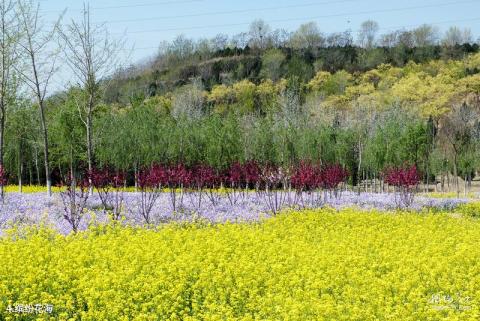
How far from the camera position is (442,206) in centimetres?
2562

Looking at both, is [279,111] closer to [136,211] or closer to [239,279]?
[136,211]

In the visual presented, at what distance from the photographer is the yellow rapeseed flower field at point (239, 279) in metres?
7.66

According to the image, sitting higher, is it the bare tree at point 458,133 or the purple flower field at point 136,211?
the bare tree at point 458,133

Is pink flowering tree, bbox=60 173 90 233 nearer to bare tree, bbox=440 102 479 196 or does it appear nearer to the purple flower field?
the purple flower field

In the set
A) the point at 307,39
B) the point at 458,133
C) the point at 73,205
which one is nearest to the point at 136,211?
the point at 73,205

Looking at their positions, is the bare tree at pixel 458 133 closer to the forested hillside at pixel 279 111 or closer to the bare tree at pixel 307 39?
the forested hillside at pixel 279 111

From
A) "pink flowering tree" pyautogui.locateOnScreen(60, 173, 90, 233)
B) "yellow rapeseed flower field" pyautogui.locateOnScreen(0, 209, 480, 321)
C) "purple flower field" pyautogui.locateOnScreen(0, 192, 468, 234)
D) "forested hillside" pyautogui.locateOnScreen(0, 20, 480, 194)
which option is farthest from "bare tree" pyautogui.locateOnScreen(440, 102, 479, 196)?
"yellow rapeseed flower field" pyautogui.locateOnScreen(0, 209, 480, 321)

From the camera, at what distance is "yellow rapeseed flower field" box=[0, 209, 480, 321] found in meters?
7.66

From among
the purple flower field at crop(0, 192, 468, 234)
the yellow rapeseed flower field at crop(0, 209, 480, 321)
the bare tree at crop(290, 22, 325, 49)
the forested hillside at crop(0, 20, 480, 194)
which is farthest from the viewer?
the bare tree at crop(290, 22, 325, 49)

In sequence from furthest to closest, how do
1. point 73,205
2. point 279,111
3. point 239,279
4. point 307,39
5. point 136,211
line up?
point 307,39 → point 279,111 → point 136,211 → point 73,205 → point 239,279

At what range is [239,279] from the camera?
8.83 meters

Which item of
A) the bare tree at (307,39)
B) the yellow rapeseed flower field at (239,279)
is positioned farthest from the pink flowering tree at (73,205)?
the bare tree at (307,39)

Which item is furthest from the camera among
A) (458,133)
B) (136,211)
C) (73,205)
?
(458,133)

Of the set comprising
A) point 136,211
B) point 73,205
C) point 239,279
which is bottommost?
point 239,279
